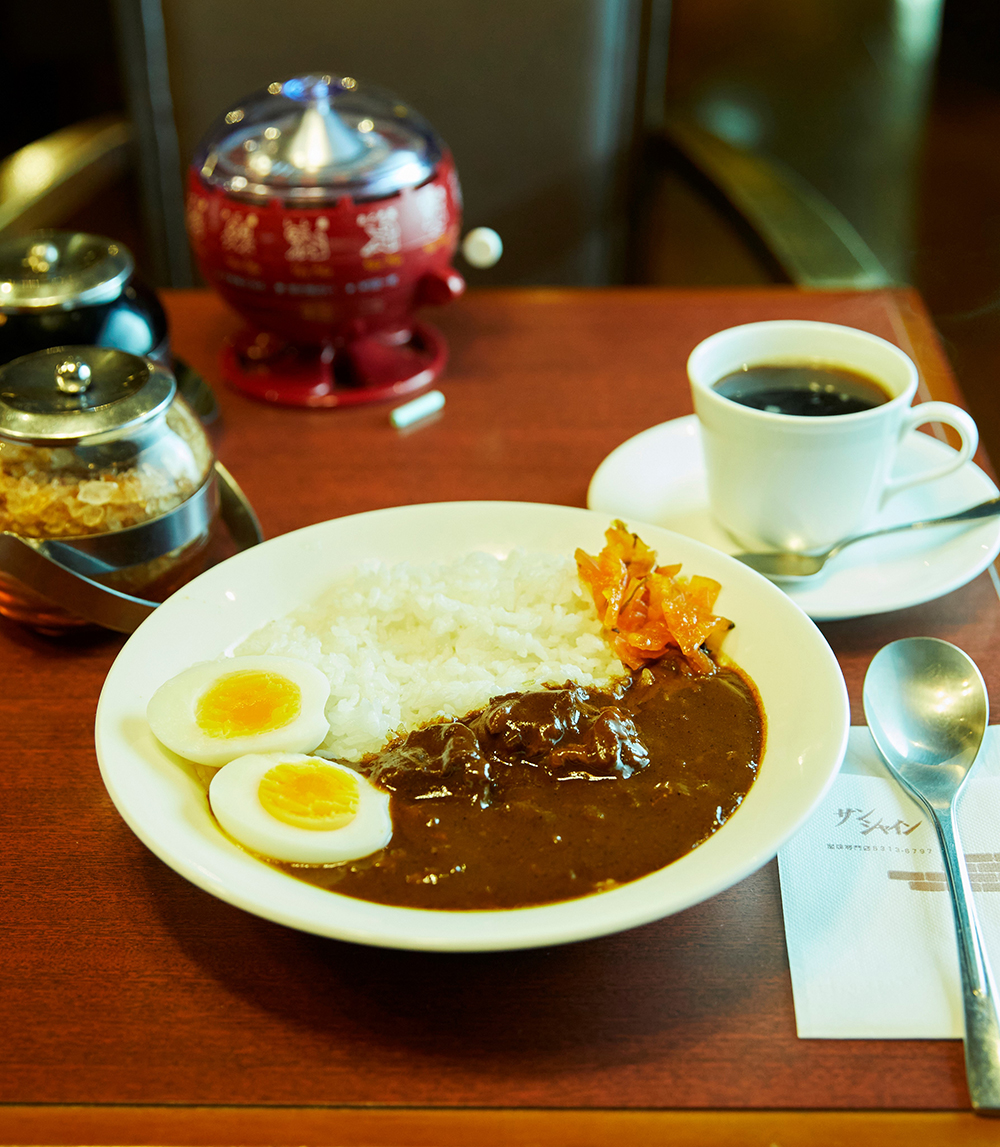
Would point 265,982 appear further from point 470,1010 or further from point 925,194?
point 925,194

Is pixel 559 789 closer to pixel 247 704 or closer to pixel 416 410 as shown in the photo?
pixel 247 704

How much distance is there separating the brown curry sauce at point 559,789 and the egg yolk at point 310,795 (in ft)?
0.12

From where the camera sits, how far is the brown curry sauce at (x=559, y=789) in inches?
32.5

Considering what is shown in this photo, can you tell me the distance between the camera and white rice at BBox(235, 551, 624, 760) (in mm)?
1063

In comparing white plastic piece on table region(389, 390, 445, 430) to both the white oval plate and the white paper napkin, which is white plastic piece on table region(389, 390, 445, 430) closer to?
the white oval plate

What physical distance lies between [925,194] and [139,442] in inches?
214

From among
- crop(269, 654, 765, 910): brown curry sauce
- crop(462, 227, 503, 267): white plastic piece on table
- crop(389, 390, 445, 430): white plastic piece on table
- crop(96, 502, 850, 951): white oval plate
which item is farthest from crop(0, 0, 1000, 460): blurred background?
crop(269, 654, 765, 910): brown curry sauce

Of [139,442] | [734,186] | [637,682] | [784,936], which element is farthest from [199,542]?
[734,186]

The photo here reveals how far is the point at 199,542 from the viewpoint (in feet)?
4.15

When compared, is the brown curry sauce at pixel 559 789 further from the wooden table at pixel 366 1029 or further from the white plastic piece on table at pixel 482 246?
the white plastic piece on table at pixel 482 246

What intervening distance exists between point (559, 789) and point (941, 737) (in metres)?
0.41

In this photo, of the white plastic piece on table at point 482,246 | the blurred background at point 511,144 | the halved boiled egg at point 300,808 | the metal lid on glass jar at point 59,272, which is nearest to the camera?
the halved boiled egg at point 300,808

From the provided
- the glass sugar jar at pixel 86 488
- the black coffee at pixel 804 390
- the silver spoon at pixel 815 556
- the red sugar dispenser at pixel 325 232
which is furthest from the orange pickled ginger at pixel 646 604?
the red sugar dispenser at pixel 325 232

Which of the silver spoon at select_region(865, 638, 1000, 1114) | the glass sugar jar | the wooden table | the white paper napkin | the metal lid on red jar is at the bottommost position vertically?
the wooden table
